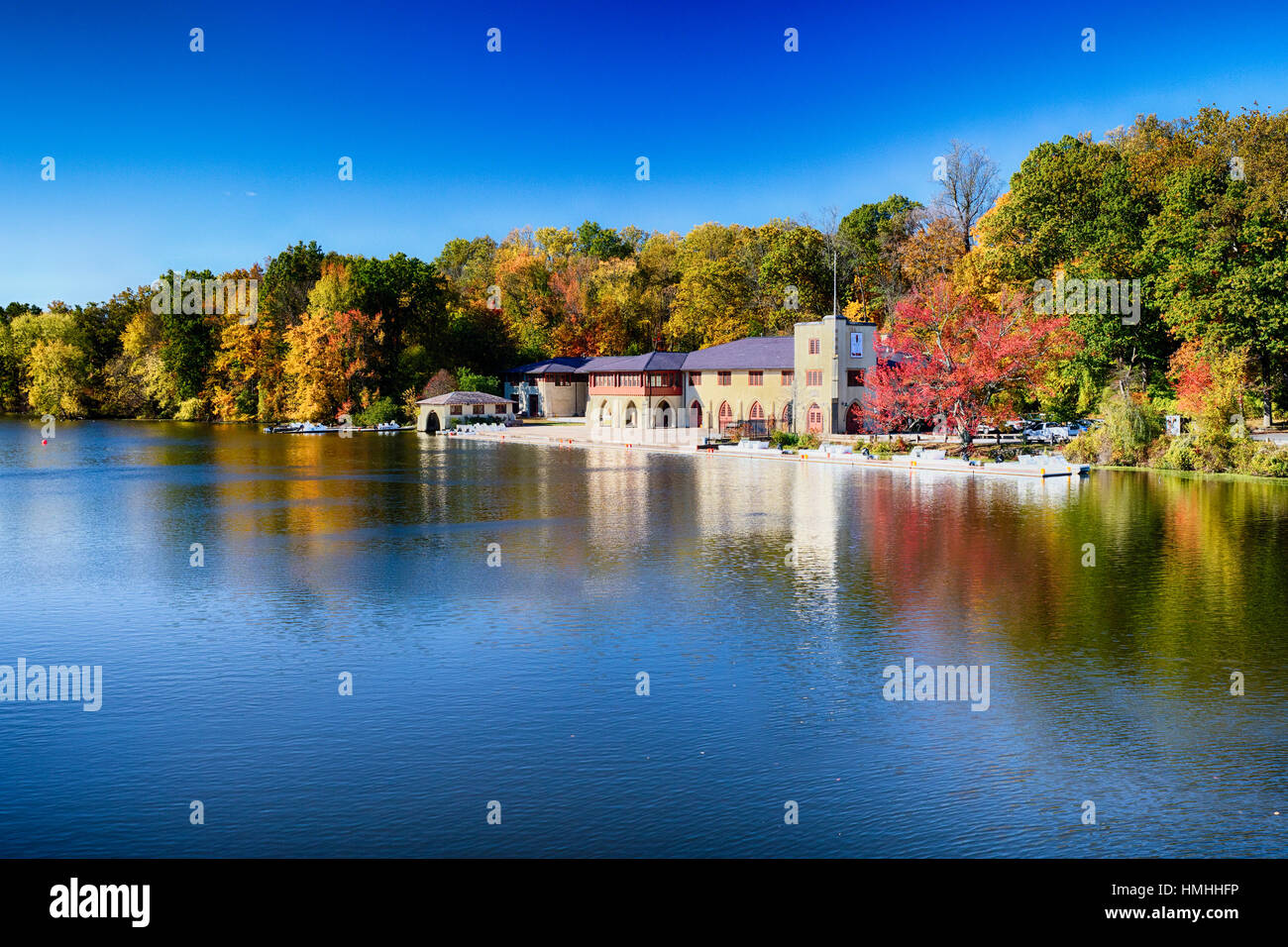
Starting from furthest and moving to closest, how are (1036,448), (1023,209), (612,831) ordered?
(1023,209) → (1036,448) → (612,831)

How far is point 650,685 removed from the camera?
1770 cm

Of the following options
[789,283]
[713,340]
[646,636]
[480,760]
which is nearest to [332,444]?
[713,340]

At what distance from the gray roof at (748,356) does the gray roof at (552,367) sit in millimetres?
22003

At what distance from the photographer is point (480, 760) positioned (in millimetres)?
14273

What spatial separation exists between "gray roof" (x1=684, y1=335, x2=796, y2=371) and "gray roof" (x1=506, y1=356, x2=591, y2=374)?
22003 mm

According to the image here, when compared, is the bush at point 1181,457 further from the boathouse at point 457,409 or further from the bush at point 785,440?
the boathouse at point 457,409

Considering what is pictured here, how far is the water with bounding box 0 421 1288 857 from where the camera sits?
40.8 feet

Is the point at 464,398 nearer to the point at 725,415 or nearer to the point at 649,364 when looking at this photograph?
the point at 649,364

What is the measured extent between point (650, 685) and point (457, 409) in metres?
93.5

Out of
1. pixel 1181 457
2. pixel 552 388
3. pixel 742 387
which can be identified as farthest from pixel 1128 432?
pixel 552 388

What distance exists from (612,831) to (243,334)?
12684 centimetres

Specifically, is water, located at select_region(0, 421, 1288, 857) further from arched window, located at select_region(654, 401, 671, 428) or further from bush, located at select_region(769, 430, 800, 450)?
arched window, located at select_region(654, 401, 671, 428)

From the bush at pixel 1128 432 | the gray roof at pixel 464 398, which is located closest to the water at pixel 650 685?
the bush at pixel 1128 432
